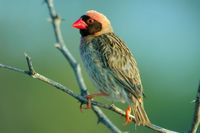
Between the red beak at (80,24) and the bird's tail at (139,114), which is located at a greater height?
the red beak at (80,24)

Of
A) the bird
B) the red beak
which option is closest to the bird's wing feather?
the bird

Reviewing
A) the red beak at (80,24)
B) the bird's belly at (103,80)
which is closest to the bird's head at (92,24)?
the red beak at (80,24)

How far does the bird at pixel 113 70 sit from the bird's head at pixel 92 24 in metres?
0.20

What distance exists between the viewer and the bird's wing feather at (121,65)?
8258 mm

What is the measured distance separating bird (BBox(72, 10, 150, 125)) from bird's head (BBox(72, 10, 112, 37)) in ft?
0.67

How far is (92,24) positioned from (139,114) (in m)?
1.59

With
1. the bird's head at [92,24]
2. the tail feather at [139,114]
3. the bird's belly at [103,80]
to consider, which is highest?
the bird's head at [92,24]

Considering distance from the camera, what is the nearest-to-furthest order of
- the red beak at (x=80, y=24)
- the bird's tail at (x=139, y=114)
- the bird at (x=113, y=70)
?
the bird's tail at (x=139, y=114) < the bird at (x=113, y=70) < the red beak at (x=80, y=24)

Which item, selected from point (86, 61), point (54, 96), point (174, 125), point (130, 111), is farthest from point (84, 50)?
point (54, 96)

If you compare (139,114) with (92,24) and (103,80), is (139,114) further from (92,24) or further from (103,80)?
(92,24)

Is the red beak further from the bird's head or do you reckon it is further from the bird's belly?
the bird's belly

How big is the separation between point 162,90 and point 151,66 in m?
1.84

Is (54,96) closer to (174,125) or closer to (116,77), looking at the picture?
(174,125)

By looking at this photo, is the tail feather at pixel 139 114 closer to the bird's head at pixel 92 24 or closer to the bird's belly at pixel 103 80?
the bird's belly at pixel 103 80
